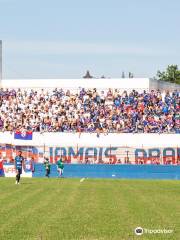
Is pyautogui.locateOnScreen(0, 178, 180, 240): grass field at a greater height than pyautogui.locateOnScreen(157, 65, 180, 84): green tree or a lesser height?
lesser

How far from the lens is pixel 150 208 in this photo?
2170 centimetres

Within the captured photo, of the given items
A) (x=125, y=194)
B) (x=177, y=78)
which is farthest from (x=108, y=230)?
(x=177, y=78)

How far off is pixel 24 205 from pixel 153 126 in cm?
3658

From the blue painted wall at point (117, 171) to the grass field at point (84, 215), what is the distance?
23734 millimetres

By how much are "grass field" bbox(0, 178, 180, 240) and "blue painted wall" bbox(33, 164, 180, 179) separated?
2373cm

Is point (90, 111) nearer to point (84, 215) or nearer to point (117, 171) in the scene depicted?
point (117, 171)

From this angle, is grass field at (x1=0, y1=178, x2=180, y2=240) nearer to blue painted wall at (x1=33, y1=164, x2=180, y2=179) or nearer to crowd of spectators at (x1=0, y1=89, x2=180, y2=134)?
blue painted wall at (x1=33, y1=164, x2=180, y2=179)

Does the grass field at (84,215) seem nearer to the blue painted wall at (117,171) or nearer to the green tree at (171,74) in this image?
the blue painted wall at (117,171)

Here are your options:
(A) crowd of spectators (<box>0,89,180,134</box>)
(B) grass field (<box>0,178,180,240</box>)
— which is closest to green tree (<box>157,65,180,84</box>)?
(A) crowd of spectators (<box>0,89,180,134</box>)

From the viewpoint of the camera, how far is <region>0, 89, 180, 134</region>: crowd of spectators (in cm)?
5903

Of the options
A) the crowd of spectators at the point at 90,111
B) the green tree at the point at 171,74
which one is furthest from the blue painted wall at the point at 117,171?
the green tree at the point at 171,74

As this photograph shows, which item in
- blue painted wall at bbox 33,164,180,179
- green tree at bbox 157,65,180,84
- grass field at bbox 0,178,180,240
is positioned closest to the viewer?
grass field at bbox 0,178,180,240

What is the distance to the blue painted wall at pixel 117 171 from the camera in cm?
5200

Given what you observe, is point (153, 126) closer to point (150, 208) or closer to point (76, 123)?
point (76, 123)
